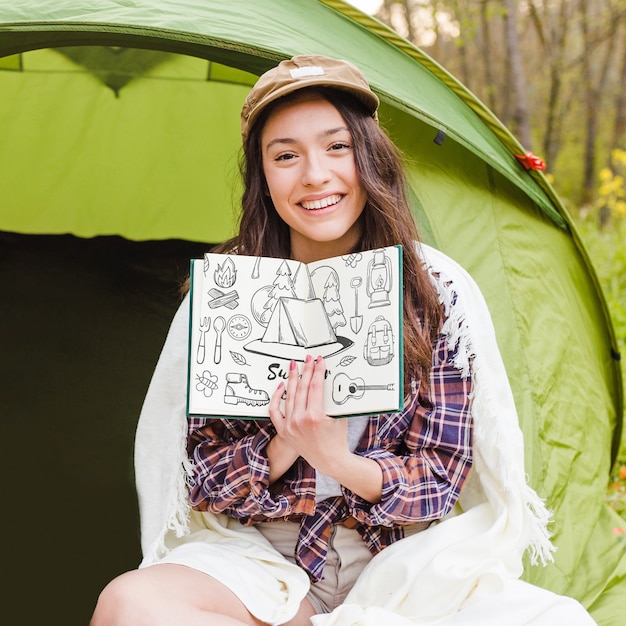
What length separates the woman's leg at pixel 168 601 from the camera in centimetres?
101

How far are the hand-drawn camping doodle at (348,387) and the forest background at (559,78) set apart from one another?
2374 millimetres

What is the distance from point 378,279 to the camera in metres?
1.07

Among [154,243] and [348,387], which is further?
[154,243]

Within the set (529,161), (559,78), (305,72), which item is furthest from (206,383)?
(559,78)

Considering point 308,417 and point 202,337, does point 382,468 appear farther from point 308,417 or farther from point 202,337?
point 202,337

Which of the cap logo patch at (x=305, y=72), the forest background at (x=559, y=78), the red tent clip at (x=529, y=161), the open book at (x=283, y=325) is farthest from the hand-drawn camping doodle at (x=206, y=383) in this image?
the forest background at (x=559, y=78)

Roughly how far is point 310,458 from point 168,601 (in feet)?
0.81

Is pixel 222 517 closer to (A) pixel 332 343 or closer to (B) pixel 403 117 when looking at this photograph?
(A) pixel 332 343

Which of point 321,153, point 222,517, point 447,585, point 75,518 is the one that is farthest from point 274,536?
point 75,518

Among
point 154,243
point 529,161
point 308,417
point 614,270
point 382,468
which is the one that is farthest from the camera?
point 614,270

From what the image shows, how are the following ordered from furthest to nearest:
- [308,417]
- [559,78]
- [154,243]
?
[559,78]
[154,243]
[308,417]

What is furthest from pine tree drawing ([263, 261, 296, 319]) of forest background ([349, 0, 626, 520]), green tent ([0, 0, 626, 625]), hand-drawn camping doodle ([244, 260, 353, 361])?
forest background ([349, 0, 626, 520])

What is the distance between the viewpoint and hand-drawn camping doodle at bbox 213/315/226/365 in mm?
1079

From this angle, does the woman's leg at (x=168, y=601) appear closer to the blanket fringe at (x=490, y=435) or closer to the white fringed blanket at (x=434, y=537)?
the white fringed blanket at (x=434, y=537)
